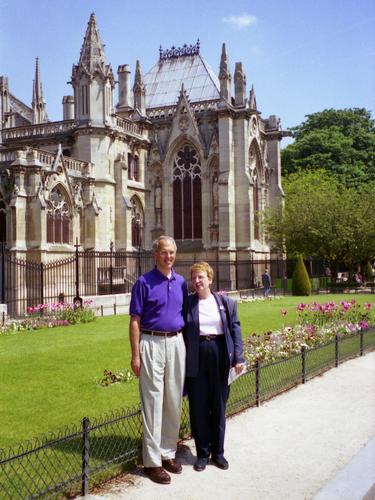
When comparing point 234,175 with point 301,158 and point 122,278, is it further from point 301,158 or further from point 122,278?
point 301,158

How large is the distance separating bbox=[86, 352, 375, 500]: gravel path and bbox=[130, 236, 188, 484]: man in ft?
0.93

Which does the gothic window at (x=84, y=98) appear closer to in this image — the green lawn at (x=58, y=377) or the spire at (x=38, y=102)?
the spire at (x=38, y=102)

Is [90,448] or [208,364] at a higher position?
[208,364]

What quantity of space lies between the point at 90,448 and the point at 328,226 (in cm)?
2865

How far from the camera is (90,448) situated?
19.0 ft

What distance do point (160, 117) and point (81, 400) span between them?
1271 inches

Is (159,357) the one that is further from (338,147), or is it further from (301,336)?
(338,147)

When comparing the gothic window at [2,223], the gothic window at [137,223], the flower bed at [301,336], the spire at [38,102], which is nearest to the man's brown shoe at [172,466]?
the flower bed at [301,336]

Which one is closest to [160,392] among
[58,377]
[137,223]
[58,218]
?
[58,377]

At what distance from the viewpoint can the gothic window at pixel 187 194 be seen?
36.9 m

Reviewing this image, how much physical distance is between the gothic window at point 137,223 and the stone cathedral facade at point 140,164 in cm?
7

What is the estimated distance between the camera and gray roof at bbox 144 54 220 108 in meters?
39.4

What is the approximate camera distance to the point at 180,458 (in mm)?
5820

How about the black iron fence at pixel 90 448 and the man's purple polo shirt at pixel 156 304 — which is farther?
the man's purple polo shirt at pixel 156 304
